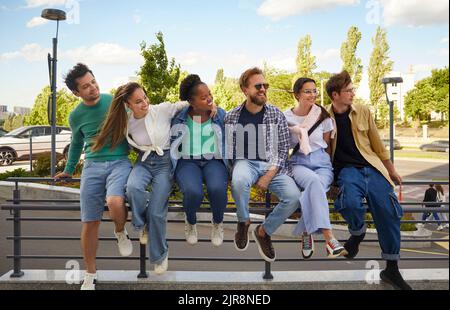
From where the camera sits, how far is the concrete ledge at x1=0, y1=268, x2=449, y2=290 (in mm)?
2949

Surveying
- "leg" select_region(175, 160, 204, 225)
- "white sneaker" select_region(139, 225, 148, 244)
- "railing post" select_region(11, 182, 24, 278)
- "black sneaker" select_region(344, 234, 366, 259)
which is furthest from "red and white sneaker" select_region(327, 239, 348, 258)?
"railing post" select_region(11, 182, 24, 278)

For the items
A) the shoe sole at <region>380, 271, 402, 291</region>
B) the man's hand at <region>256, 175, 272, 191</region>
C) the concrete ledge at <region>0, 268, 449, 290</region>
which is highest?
the man's hand at <region>256, 175, 272, 191</region>

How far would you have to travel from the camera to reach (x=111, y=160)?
2.96 m

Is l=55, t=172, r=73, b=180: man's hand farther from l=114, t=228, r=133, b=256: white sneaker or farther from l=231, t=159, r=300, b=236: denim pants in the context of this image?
l=231, t=159, r=300, b=236: denim pants

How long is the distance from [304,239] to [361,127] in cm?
87

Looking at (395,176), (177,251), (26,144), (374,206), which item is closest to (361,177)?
(374,206)

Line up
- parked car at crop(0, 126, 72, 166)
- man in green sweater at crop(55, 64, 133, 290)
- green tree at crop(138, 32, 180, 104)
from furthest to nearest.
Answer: parked car at crop(0, 126, 72, 166)
green tree at crop(138, 32, 180, 104)
man in green sweater at crop(55, 64, 133, 290)

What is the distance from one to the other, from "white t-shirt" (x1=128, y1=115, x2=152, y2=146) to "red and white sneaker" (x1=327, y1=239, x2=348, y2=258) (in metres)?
1.35

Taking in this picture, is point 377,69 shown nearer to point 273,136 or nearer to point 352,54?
point 352,54

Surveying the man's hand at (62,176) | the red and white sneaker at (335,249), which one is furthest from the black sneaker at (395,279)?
the man's hand at (62,176)

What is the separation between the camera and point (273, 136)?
296 cm

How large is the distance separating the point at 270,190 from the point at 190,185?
56 centimetres

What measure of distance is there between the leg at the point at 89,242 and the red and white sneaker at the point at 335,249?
5.03ft
